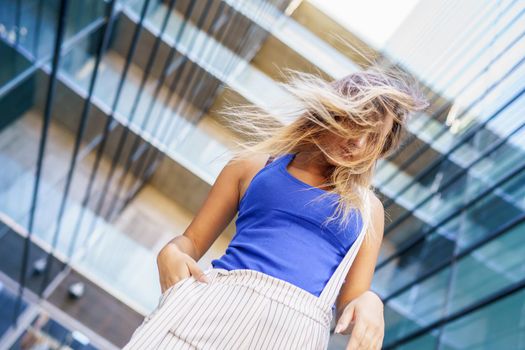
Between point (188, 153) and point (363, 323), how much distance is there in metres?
13.5

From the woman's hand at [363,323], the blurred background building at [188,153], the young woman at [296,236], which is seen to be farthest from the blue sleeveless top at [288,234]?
the blurred background building at [188,153]

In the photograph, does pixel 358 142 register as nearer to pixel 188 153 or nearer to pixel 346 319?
pixel 346 319

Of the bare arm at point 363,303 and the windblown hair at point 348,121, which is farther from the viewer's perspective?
the windblown hair at point 348,121

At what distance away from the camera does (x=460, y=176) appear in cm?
1188

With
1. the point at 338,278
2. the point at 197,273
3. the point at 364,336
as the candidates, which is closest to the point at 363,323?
the point at 364,336

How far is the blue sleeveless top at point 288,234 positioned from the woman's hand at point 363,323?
110mm

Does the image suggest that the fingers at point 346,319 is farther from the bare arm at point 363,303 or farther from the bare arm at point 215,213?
the bare arm at point 215,213

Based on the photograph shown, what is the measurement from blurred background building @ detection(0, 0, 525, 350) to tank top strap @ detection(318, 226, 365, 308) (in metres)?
2.21

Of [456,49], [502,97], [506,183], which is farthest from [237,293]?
[456,49]

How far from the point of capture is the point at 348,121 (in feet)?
4.97

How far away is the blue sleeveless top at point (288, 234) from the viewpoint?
146 centimetres

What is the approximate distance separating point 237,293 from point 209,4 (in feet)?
35.5

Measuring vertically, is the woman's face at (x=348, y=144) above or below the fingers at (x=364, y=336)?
above

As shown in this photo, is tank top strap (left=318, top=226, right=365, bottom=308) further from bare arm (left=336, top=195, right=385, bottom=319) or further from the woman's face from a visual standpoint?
the woman's face
